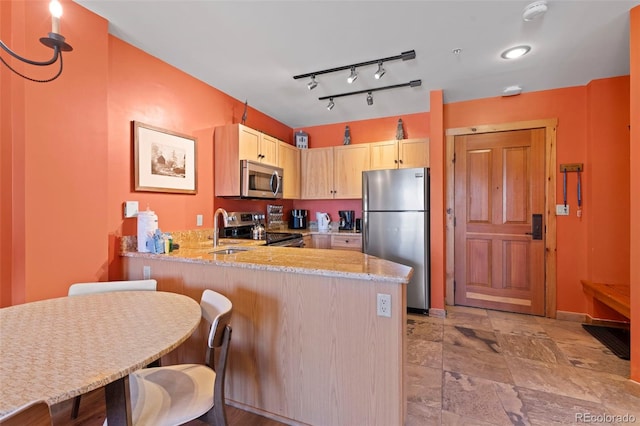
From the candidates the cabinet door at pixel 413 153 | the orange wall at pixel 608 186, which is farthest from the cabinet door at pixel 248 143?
the orange wall at pixel 608 186

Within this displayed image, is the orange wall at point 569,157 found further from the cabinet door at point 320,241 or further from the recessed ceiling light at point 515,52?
the cabinet door at point 320,241

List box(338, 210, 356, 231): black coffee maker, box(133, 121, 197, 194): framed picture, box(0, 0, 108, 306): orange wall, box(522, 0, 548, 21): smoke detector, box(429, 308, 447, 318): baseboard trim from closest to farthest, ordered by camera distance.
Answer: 1. box(0, 0, 108, 306): orange wall
2. box(522, 0, 548, 21): smoke detector
3. box(133, 121, 197, 194): framed picture
4. box(429, 308, 447, 318): baseboard trim
5. box(338, 210, 356, 231): black coffee maker

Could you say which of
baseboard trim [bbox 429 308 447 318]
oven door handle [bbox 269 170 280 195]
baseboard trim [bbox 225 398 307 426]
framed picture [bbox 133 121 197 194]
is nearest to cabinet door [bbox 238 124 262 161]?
oven door handle [bbox 269 170 280 195]

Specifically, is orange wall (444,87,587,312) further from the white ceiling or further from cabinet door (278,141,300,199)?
cabinet door (278,141,300,199)

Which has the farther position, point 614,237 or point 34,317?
point 614,237

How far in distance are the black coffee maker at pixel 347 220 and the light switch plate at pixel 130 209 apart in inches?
109

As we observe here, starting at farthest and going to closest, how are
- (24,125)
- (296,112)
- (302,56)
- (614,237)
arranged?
1. (296,112)
2. (614,237)
3. (302,56)
4. (24,125)

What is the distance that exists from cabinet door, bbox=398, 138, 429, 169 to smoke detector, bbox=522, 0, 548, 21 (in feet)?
5.89

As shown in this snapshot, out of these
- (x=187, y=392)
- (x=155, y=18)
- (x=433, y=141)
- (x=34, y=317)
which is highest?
(x=155, y=18)

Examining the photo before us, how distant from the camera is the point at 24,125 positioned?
1.62 meters

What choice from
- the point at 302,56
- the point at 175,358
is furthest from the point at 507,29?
the point at 175,358

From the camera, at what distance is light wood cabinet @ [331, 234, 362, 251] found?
12.3 ft

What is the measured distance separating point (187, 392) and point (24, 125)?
174 centimetres

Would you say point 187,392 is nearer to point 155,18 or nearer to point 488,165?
point 155,18
